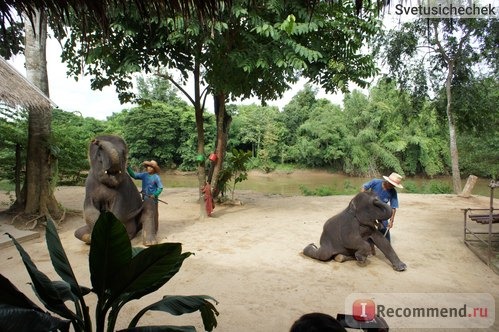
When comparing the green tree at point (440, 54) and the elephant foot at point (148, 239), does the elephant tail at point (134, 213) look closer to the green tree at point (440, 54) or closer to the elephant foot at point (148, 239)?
the elephant foot at point (148, 239)

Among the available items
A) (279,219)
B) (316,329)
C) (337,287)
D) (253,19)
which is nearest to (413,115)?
(279,219)

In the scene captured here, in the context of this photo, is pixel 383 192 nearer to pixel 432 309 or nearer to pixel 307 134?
pixel 432 309

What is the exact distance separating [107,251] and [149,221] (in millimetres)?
4226

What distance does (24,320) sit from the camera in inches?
59.9

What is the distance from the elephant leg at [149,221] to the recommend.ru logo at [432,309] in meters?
3.26

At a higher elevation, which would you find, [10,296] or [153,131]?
[153,131]

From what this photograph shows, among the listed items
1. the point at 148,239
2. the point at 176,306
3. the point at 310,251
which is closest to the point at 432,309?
the point at 310,251

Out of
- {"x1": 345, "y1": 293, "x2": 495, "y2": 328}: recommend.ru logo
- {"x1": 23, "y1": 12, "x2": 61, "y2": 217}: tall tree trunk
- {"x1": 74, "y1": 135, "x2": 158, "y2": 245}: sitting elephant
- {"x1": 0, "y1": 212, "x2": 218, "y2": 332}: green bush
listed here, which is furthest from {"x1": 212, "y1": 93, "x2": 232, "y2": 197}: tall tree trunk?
{"x1": 0, "y1": 212, "x2": 218, "y2": 332}: green bush

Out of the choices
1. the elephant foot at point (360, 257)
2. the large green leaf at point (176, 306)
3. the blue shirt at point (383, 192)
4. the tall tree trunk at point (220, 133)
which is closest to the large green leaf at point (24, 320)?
the large green leaf at point (176, 306)

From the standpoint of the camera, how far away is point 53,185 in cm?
731

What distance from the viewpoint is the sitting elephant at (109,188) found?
18.0 feet

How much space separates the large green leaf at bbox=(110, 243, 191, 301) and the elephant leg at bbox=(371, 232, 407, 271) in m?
3.83

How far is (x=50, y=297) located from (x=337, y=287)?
3259 millimetres

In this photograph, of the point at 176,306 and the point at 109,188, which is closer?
the point at 176,306
